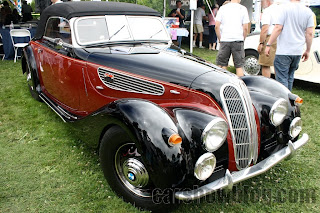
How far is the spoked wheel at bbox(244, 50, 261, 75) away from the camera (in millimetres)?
6511

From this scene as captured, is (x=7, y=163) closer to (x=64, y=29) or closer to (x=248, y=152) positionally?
(x=64, y=29)

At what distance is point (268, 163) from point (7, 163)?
2.88 metres

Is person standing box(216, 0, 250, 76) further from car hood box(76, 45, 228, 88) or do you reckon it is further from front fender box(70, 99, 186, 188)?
front fender box(70, 99, 186, 188)

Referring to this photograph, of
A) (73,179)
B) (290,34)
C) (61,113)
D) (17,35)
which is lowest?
(73,179)

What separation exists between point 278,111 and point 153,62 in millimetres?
1365

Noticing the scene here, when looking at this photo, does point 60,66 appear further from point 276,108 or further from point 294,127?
point 294,127

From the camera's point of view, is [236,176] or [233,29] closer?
[236,176]

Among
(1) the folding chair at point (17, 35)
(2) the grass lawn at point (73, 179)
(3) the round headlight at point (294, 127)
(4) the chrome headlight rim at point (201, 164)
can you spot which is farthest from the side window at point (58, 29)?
(1) the folding chair at point (17, 35)

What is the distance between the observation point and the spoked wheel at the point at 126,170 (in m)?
2.22

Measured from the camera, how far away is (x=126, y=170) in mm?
2324

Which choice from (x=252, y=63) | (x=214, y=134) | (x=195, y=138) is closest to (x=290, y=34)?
(x=252, y=63)

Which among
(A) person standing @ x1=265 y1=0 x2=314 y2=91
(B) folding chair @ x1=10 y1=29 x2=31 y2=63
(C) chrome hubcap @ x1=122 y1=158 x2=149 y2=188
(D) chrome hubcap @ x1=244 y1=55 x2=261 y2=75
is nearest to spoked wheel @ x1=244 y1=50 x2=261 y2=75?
(D) chrome hubcap @ x1=244 y1=55 x2=261 y2=75

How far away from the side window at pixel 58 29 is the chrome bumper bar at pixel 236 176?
100 inches

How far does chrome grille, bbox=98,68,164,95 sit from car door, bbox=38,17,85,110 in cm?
40
